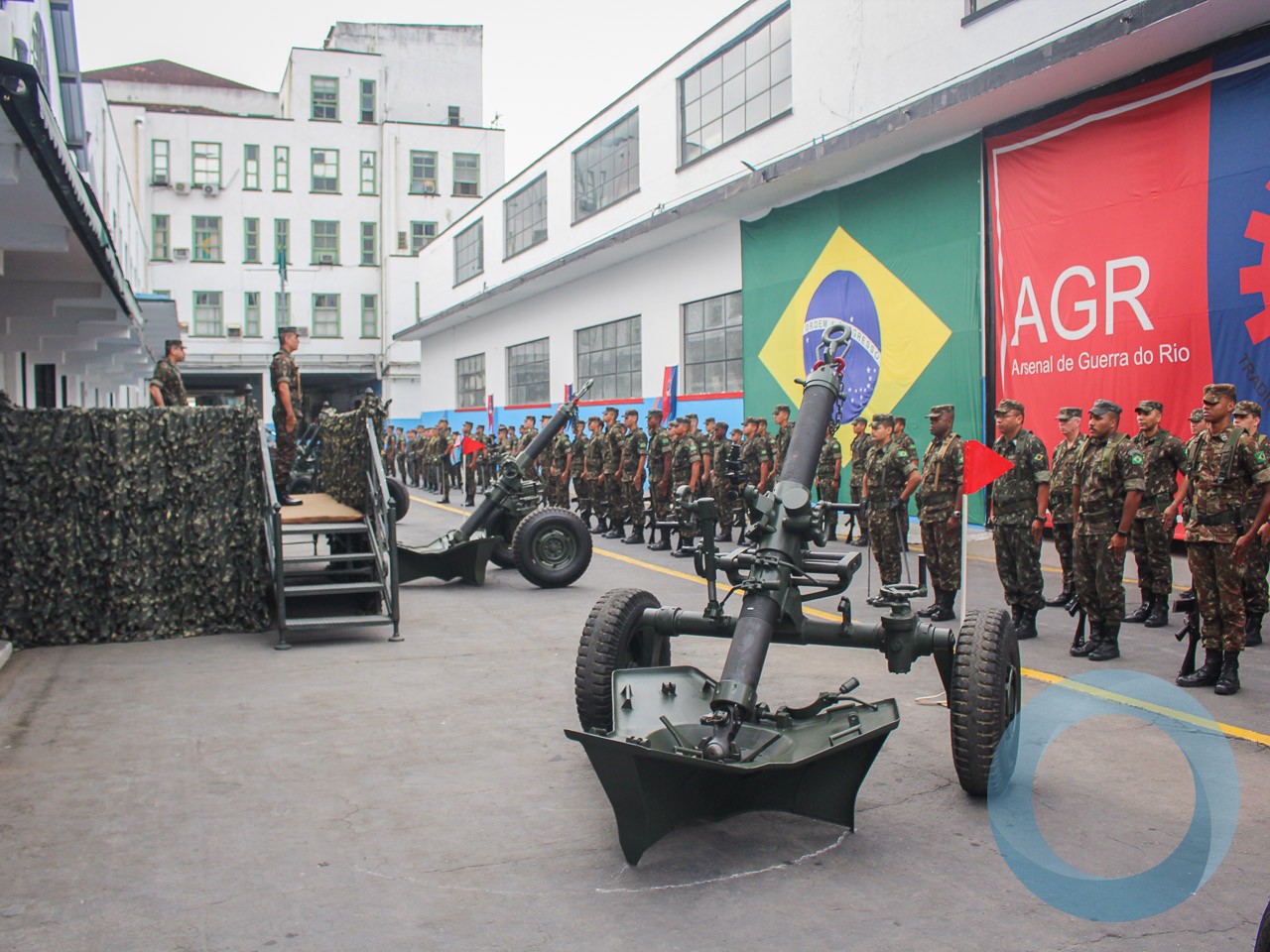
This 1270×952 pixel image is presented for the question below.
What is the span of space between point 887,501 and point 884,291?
6582 millimetres

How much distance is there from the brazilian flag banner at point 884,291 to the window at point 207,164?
34.3 meters

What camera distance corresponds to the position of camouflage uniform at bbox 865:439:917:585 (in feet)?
34.6

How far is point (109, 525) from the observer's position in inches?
340

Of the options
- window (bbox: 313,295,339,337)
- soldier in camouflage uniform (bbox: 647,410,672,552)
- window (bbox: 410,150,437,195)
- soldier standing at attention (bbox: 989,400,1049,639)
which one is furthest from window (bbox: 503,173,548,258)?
soldier standing at attention (bbox: 989,400,1049,639)

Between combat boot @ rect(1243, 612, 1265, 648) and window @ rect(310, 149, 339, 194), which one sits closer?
combat boot @ rect(1243, 612, 1265, 648)

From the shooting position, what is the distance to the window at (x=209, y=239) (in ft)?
153

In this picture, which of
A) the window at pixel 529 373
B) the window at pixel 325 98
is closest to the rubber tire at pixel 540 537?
the window at pixel 529 373

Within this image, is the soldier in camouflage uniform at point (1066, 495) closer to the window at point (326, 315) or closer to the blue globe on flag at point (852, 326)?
the blue globe on flag at point (852, 326)

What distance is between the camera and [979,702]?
471cm

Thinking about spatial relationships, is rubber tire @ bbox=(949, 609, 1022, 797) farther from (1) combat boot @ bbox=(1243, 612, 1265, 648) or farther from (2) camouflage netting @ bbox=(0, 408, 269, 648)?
(2) camouflage netting @ bbox=(0, 408, 269, 648)

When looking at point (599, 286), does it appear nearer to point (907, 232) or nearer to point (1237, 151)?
point (907, 232)

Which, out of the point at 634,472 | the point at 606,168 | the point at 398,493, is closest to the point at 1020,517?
the point at 634,472

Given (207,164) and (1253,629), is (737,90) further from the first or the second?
(207,164)

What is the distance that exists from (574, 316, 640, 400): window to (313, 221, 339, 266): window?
79.7 feet
